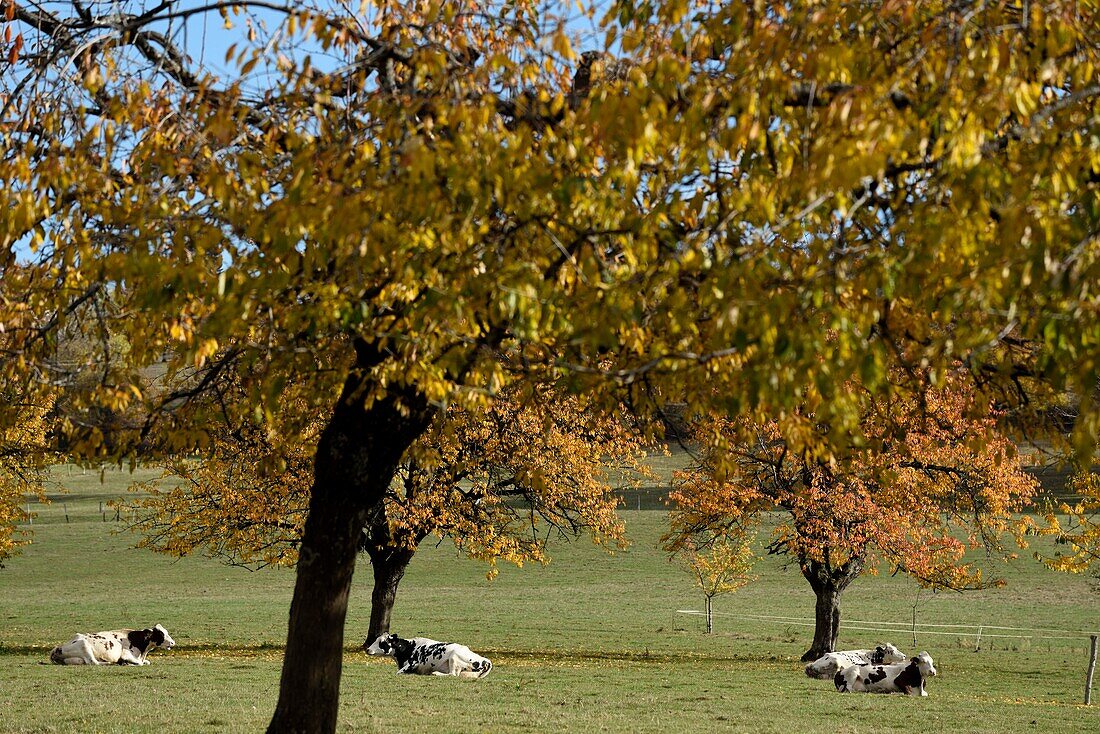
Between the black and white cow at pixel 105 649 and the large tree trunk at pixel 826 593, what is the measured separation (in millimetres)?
17009

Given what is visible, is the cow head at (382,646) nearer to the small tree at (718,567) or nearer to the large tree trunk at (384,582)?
the large tree trunk at (384,582)

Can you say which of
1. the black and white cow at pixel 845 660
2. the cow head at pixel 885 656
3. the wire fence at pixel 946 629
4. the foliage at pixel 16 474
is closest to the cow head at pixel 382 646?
the foliage at pixel 16 474

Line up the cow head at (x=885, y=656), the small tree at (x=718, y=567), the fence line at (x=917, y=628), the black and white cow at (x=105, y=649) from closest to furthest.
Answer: the black and white cow at (x=105, y=649), the cow head at (x=885, y=656), the small tree at (x=718, y=567), the fence line at (x=917, y=628)

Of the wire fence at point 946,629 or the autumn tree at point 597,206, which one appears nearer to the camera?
the autumn tree at point 597,206

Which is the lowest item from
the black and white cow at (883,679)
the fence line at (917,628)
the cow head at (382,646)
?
the fence line at (917,628)

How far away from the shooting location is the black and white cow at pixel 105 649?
22.7 metres

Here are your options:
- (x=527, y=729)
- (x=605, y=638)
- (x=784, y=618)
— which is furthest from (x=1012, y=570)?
(x=527, y=729)

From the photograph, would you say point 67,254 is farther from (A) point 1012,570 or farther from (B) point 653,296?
(A) point 1012,570

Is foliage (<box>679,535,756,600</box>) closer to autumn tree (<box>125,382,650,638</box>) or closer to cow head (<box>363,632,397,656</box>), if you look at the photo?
autumn tree (<box>125,382,650,638</box>)

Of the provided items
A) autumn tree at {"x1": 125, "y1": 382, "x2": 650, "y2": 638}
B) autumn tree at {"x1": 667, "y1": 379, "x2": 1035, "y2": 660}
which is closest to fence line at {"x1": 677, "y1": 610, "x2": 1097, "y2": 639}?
autumn tree at {"x1": 667, "y1": 379, "x2": 1035, "y2": 660}

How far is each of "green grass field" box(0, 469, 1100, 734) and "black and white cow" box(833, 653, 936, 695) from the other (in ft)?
1.73

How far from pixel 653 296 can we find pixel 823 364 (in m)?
1.49

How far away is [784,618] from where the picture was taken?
4816 cm

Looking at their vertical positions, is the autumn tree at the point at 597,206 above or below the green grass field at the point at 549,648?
above
